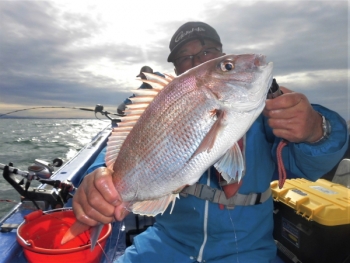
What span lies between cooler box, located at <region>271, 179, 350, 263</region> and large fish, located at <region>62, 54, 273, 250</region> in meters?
1.47

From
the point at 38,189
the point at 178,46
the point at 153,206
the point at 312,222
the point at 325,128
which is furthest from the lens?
the point at 38,189

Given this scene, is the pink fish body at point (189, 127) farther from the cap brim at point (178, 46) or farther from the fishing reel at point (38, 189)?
the fishing reel at point (38, 189)

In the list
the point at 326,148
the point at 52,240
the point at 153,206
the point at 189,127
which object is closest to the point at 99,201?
the point at 153,206

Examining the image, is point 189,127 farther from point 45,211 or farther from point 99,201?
point 45,211

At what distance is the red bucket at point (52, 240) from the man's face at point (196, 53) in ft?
6.24

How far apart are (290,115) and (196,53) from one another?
170cm

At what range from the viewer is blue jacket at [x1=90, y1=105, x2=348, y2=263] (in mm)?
2158

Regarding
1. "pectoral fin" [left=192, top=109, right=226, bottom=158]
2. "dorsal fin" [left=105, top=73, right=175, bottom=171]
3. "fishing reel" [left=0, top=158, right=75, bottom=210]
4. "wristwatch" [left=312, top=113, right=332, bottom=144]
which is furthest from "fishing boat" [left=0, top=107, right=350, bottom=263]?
"pectoral fin" [left=192, top=109, right=226, bottom=158]

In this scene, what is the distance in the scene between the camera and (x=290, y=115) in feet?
4.69

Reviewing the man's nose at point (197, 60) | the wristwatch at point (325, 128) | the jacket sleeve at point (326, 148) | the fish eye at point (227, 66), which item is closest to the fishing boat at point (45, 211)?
the jacket sleeve at point (326, 148)

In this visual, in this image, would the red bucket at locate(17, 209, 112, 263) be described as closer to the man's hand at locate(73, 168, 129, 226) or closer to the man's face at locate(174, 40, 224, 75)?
the man's hand at locate(73, 168, 129, 226)

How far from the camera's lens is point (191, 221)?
2.25m

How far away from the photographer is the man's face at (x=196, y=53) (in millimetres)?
2855

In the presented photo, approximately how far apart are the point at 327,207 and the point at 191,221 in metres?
1.24
